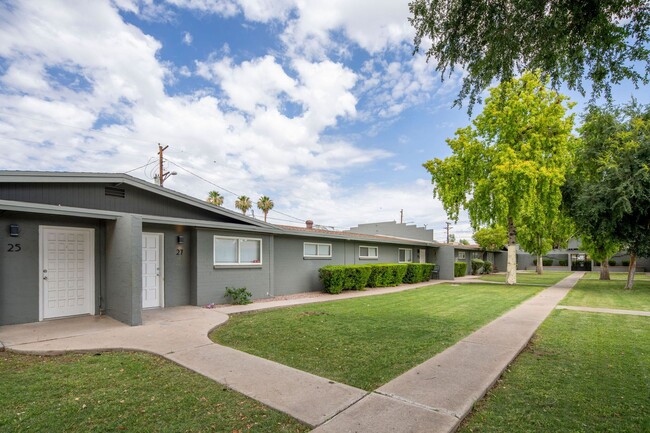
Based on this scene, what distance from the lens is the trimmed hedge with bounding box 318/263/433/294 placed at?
13930 mm

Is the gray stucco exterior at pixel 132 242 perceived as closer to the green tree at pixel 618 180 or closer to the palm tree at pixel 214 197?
the green tree at pixel 618 180

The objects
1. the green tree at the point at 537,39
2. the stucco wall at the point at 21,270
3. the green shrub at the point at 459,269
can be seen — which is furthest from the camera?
the green shrub at the point at 459,269

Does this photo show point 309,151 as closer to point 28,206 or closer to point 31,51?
point 31,51

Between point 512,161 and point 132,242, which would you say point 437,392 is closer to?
point 132,242

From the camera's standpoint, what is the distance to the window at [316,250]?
14445mm

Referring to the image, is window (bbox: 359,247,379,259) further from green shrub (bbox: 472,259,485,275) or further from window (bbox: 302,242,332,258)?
green shrub (bbox: 472,259,485,275)

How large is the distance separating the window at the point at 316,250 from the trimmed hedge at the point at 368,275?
2.73 feet

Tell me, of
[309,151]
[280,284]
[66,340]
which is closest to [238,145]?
[309,151]

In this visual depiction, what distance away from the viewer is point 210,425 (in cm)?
327

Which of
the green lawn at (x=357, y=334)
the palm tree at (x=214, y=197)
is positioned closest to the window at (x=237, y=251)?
the green lawn at (x=357, y=334)

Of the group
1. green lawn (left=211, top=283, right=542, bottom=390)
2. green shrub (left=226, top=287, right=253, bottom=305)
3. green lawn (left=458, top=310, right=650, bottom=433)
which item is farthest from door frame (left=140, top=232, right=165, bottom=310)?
green lawn (left=458, top=310, right=650, bottom=433)

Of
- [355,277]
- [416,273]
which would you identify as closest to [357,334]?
[355,277]

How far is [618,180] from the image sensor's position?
14.6m

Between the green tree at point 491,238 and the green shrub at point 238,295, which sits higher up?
the green tree at point 491,238
